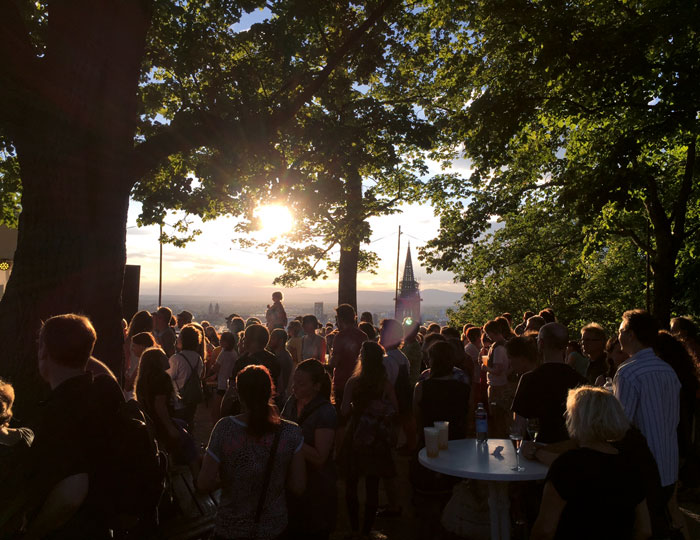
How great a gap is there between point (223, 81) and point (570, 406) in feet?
26.2

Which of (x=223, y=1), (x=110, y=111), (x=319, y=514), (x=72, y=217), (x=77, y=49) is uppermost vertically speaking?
(x=223, y=1)

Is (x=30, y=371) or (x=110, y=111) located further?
(x=110, y=111)

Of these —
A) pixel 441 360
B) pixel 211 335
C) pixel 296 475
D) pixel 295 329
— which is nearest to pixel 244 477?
pixel 296 475

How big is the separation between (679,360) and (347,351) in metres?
3.91

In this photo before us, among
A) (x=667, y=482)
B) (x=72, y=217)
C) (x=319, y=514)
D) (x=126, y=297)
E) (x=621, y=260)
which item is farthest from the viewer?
(x=621, y=260)

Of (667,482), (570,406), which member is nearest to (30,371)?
(570,406)

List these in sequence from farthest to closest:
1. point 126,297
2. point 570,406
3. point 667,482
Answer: point 126,297 → point 667,482 → point 570,406

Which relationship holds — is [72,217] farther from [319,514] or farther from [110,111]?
[319,514]

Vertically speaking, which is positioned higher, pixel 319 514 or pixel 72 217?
pixel 72 217

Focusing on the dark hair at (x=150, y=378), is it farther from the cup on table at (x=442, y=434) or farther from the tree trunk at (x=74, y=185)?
the cup on table at (x=442, y=434)

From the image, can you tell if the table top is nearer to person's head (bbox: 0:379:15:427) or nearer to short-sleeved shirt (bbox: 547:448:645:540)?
short-sleeved shirt (bbox: 547:448:645:540)

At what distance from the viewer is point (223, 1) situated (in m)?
7.84

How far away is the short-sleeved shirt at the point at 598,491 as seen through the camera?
259 centimetres

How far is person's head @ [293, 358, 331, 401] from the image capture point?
13.1 feet
